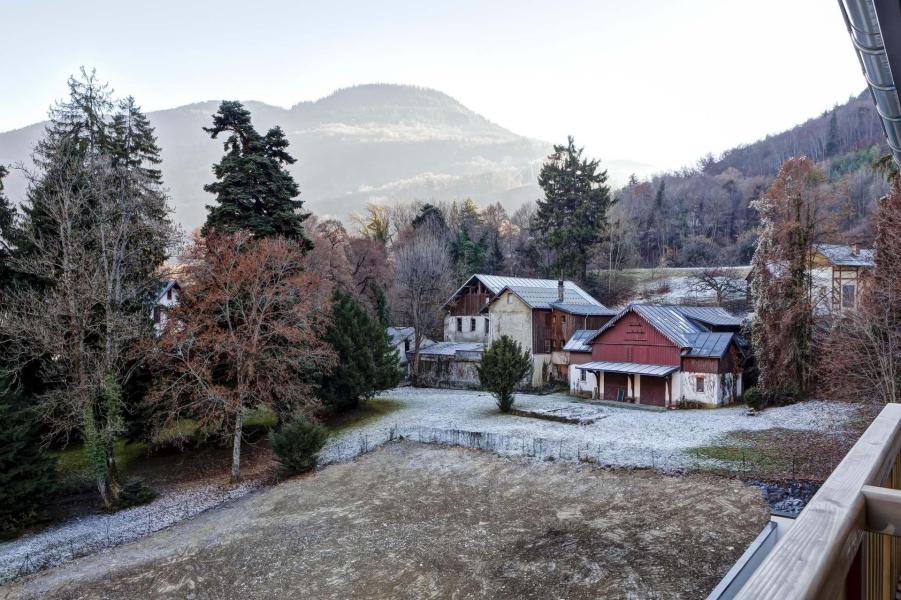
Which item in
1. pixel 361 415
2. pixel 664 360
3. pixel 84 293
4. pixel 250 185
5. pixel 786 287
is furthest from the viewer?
pixel 361 415

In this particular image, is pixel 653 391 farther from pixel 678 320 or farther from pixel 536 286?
pixel 536 286

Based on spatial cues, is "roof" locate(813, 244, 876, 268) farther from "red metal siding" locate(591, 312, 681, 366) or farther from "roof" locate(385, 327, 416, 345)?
"roof" locate(385, 327, 416, 345)

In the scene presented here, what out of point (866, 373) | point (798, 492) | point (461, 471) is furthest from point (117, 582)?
point (866, 373)

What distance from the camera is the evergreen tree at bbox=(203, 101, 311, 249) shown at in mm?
25172

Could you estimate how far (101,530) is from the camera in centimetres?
1689

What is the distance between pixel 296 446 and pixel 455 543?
32.4ft

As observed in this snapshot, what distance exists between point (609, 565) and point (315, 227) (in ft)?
168

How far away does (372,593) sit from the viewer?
11.1 meters

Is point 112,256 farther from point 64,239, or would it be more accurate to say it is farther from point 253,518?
point 253,518

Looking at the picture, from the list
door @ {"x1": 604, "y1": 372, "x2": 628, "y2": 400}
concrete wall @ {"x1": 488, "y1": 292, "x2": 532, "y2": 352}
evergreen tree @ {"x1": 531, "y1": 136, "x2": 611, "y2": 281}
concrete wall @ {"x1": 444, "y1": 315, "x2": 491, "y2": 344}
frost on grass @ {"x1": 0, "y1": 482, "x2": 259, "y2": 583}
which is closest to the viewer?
frost on grass @ {"x1": 0, "y1": 482, "x2": 259, "y2": 583}

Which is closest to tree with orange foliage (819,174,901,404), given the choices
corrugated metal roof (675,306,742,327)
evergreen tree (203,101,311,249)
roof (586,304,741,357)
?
roof (586,304,741,357)

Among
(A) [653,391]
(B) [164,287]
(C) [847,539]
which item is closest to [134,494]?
(B) [164,287]

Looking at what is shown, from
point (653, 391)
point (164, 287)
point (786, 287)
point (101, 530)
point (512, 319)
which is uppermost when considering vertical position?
point (164, 287)

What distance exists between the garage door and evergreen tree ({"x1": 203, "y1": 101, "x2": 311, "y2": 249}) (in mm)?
20678
